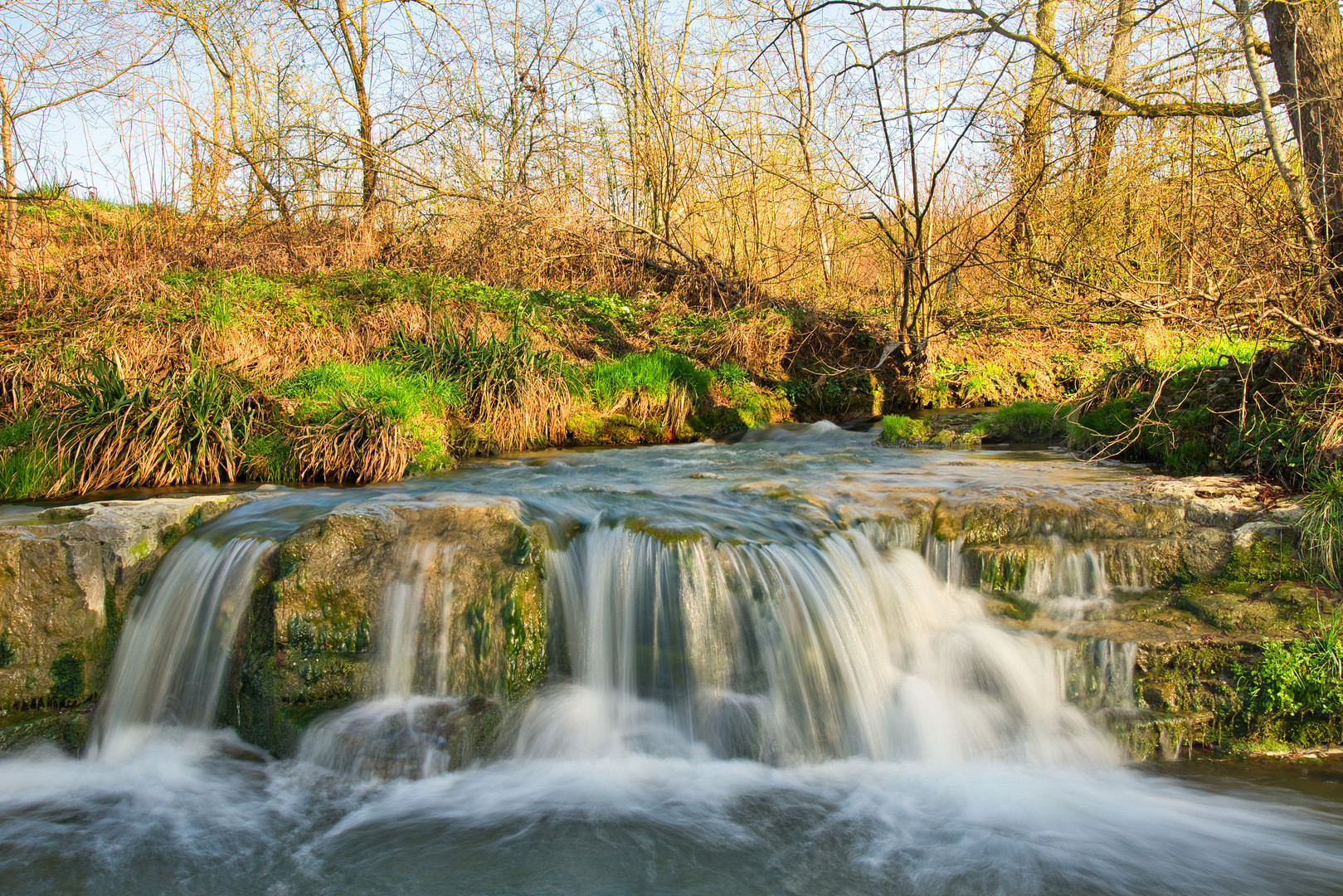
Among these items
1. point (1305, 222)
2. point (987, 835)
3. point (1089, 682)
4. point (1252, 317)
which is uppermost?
point (1305, 222)

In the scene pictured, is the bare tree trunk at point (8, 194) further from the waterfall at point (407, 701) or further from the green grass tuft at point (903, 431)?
the green grass tuft at point (903, 431)

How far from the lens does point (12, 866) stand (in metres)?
3.05

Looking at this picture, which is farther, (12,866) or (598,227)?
(598,227)

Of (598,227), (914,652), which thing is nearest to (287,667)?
(914,652)

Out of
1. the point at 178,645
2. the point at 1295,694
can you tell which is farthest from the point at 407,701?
the point at 1295,694

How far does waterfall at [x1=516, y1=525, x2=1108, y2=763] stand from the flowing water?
13 millimetres

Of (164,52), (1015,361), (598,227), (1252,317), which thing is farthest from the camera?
(598,227)

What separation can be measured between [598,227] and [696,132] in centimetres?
226

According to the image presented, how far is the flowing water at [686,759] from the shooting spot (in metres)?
3.09

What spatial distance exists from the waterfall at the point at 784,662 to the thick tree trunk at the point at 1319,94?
3.24 m

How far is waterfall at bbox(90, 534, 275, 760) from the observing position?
13.3ft

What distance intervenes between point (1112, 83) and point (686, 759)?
7.00 metres

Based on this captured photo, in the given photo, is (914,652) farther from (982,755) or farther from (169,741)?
(169,741)

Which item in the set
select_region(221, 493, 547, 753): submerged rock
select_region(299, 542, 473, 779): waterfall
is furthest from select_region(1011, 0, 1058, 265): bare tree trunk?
select_region(299, 542, 473, 779): waterfall
